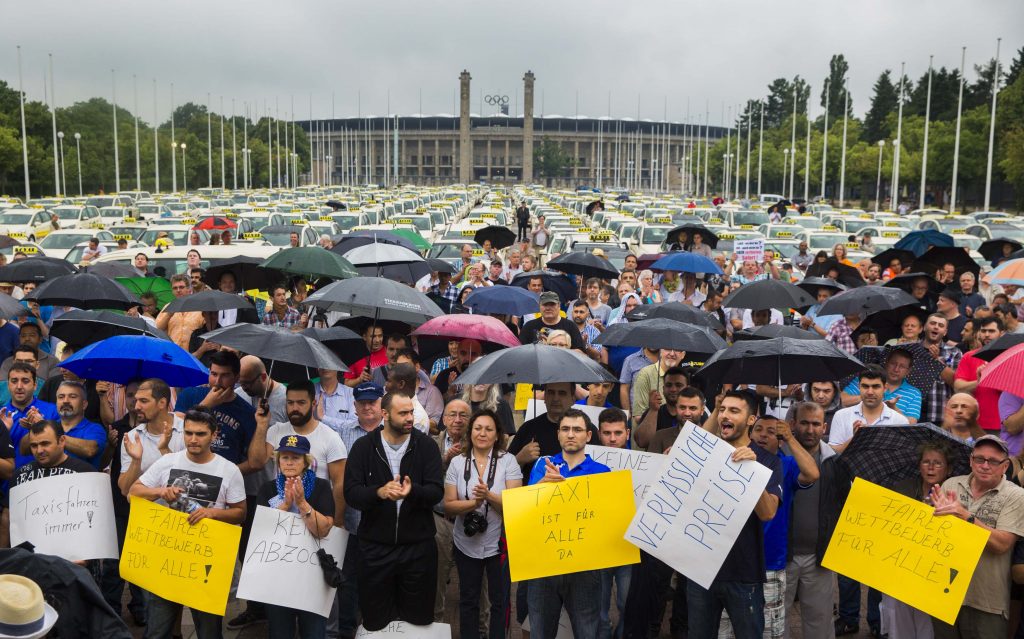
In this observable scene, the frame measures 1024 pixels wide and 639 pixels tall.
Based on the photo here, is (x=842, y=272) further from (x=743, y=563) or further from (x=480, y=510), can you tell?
(x=743, y=563)

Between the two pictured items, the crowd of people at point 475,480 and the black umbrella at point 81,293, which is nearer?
the crowd of people at point 475,480

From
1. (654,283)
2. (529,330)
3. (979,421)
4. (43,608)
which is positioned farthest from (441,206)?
(43,608)

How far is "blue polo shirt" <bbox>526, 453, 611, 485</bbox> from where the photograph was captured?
6.43m

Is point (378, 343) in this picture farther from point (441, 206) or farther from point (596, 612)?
point (441, 206)

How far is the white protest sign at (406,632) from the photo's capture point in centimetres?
639

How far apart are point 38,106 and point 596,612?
7037 cm

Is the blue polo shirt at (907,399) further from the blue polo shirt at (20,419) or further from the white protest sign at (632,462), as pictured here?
the blue polo shirt at (20,419)

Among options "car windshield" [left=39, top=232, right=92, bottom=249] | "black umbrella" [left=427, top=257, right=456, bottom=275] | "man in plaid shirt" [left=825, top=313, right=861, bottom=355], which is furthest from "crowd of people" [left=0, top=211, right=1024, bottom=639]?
"car windshield" [left=39, top=232, right=92, bottom=249]

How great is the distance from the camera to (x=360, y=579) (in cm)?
641

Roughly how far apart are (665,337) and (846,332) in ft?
11.1

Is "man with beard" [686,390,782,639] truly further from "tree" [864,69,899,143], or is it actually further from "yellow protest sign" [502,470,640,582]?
"tree" [864,69,899,143]

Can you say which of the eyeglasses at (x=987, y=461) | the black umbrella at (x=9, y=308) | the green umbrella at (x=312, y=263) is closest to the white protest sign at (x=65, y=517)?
the black umbrella at (x=9, y=308)

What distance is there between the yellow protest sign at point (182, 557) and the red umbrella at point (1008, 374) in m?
4.59

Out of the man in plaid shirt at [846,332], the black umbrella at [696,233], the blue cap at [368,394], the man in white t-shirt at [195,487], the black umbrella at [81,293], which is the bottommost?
the man in white t-shirt at [195,487]
